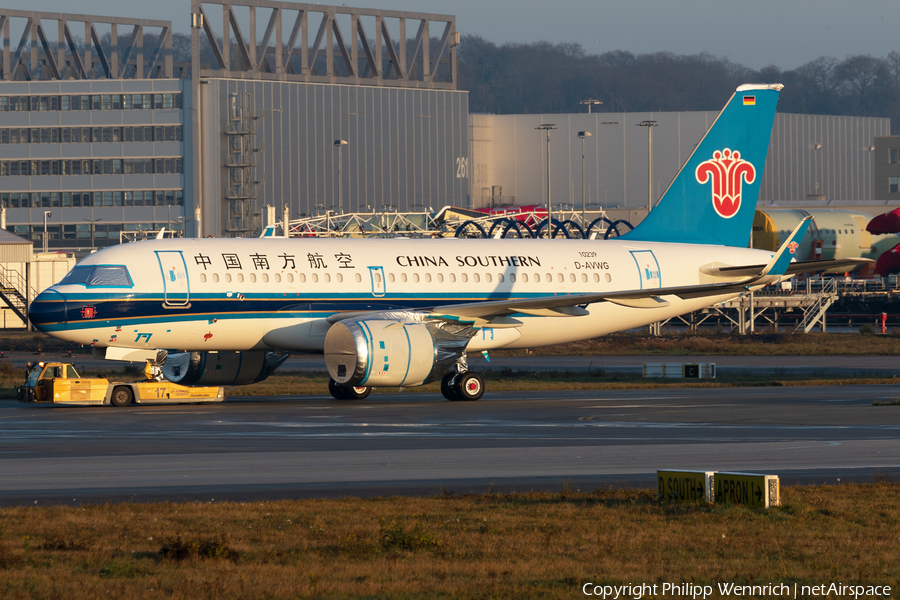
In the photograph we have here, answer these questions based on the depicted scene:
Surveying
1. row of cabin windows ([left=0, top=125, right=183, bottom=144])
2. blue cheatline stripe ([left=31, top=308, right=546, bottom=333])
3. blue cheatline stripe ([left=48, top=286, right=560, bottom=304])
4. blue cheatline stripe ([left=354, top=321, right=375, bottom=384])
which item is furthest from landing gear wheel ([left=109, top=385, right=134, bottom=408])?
row of cabin windows ([left=0, top=125, right=183, bottom=144])

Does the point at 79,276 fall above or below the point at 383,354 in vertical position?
above

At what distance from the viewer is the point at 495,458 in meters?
20.7

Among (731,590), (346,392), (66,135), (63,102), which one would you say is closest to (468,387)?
(346,392)

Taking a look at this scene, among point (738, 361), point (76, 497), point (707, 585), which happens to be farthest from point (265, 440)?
point (738, 361)

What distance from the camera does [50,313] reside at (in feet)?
103

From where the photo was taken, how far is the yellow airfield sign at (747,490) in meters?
14.9

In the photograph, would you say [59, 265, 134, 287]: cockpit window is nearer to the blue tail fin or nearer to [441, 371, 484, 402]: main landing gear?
[441, 371, 484, 402]: main landing gear

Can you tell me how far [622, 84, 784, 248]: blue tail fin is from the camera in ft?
135

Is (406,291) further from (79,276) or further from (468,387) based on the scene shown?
(79,276)

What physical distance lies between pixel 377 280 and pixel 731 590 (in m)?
25.1

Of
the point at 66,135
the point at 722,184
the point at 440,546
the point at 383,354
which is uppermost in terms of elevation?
the point at 66,135

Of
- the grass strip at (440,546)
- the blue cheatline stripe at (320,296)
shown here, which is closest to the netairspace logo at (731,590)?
the grass strip at (440,546)

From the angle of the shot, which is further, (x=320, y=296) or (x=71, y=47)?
(x=71, y=47)

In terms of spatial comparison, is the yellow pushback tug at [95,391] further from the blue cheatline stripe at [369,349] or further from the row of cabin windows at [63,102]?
the row of cabin windows at [63,102]
